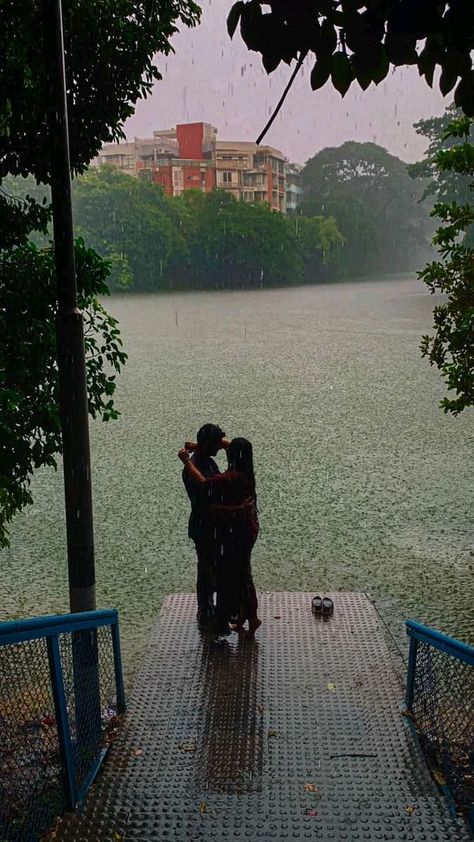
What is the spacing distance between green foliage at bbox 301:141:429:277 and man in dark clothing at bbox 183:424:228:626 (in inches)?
2217

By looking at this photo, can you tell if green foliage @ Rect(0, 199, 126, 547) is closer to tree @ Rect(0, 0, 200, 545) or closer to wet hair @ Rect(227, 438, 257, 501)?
tree @ Rect(0, 0, 200, 545)

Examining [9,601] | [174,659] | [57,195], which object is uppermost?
[57,195]

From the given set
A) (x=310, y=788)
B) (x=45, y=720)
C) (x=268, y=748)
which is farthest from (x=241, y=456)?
(x=45, y=720)

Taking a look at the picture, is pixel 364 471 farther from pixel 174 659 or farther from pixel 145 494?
pixel 174 659

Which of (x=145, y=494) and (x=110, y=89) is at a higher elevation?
(x=110, y=89)

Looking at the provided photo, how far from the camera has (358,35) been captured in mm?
1758

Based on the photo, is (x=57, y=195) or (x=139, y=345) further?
(x=139, y=345)

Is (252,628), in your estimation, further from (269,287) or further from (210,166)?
(210,166)

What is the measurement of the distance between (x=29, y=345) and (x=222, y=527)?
1375 mm

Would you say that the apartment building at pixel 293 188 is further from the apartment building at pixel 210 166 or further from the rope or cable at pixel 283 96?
the rope or cable at pixel 283 96

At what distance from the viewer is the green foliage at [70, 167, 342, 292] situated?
Answer: 146 feet

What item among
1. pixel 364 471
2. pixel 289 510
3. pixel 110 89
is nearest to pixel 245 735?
pixel 110 89

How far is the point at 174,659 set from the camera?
13.8 feet

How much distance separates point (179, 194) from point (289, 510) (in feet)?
141
